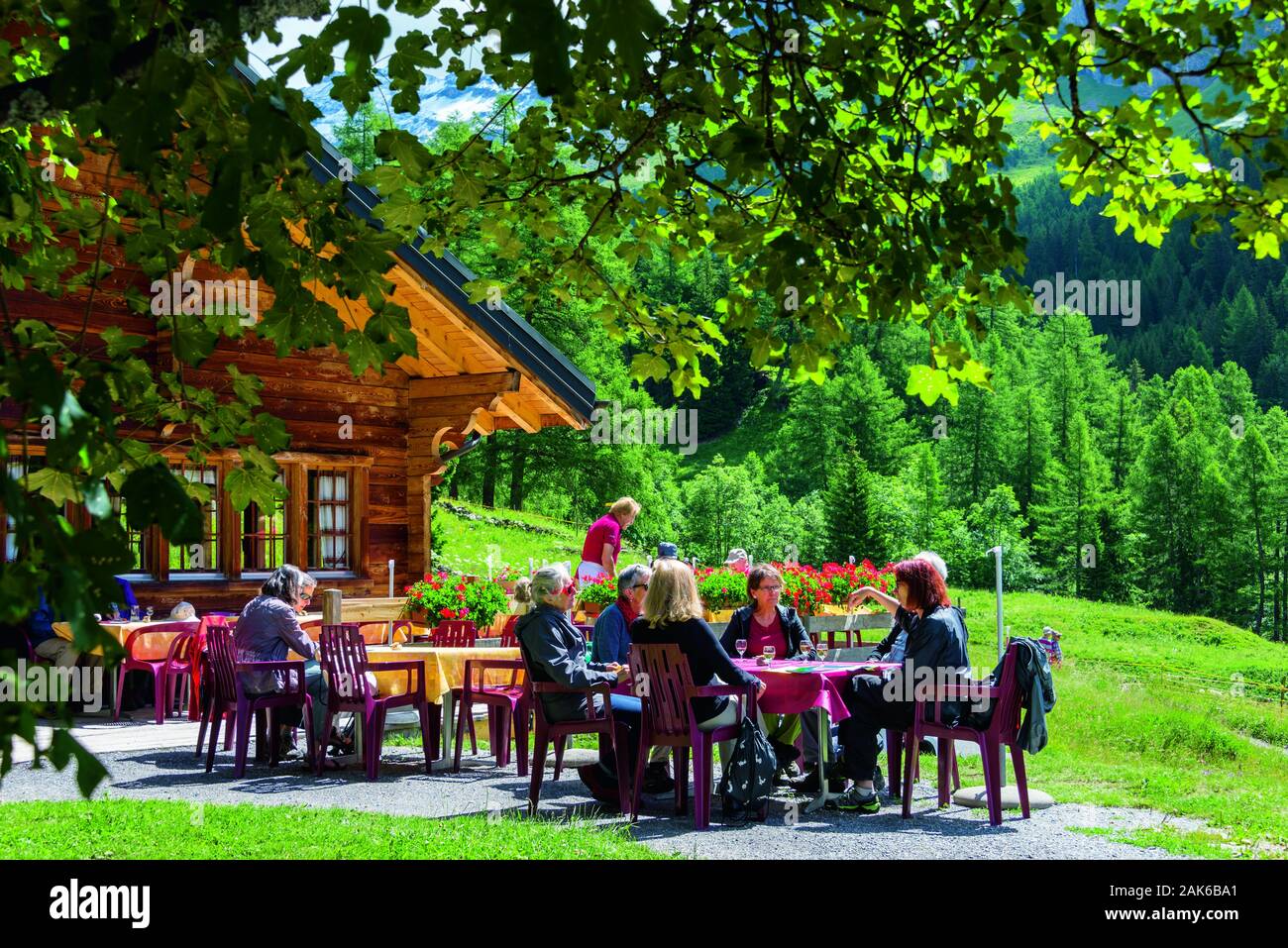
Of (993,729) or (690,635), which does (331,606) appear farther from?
(993,729)

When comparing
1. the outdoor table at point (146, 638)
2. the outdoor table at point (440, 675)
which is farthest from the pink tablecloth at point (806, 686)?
the outdoor table at point (146, 638)

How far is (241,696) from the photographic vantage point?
977cm

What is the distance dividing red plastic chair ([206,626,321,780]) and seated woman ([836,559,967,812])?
410 centimetres

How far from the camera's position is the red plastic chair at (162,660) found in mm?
12477

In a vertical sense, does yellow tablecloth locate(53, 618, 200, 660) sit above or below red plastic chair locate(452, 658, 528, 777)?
above

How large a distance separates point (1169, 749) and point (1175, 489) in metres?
76.8

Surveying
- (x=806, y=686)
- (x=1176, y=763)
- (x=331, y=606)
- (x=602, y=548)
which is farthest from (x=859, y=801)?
(x=1176, y=763)

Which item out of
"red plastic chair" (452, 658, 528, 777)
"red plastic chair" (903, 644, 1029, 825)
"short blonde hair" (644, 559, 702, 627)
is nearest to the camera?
"red plastic chair" (903, 644, 1029, 825)

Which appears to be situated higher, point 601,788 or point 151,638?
point 151,638

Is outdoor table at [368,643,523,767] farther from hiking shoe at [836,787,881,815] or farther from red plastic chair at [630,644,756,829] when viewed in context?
hiking shoe at [836,787,881,815]

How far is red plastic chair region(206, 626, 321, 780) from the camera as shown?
968 cm

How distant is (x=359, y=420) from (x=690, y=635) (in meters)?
9.06

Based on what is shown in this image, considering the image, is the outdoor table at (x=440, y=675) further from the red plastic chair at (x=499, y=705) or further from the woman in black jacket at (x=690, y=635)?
the woman in black jacket at (x=690, y=635)

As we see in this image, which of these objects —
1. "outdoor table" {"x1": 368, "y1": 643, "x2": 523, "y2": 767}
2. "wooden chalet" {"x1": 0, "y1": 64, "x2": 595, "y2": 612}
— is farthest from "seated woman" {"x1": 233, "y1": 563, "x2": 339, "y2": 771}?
"wooden chalet" {"x1": 0, "y1": 64, "x2": 595, "y2": 612}
